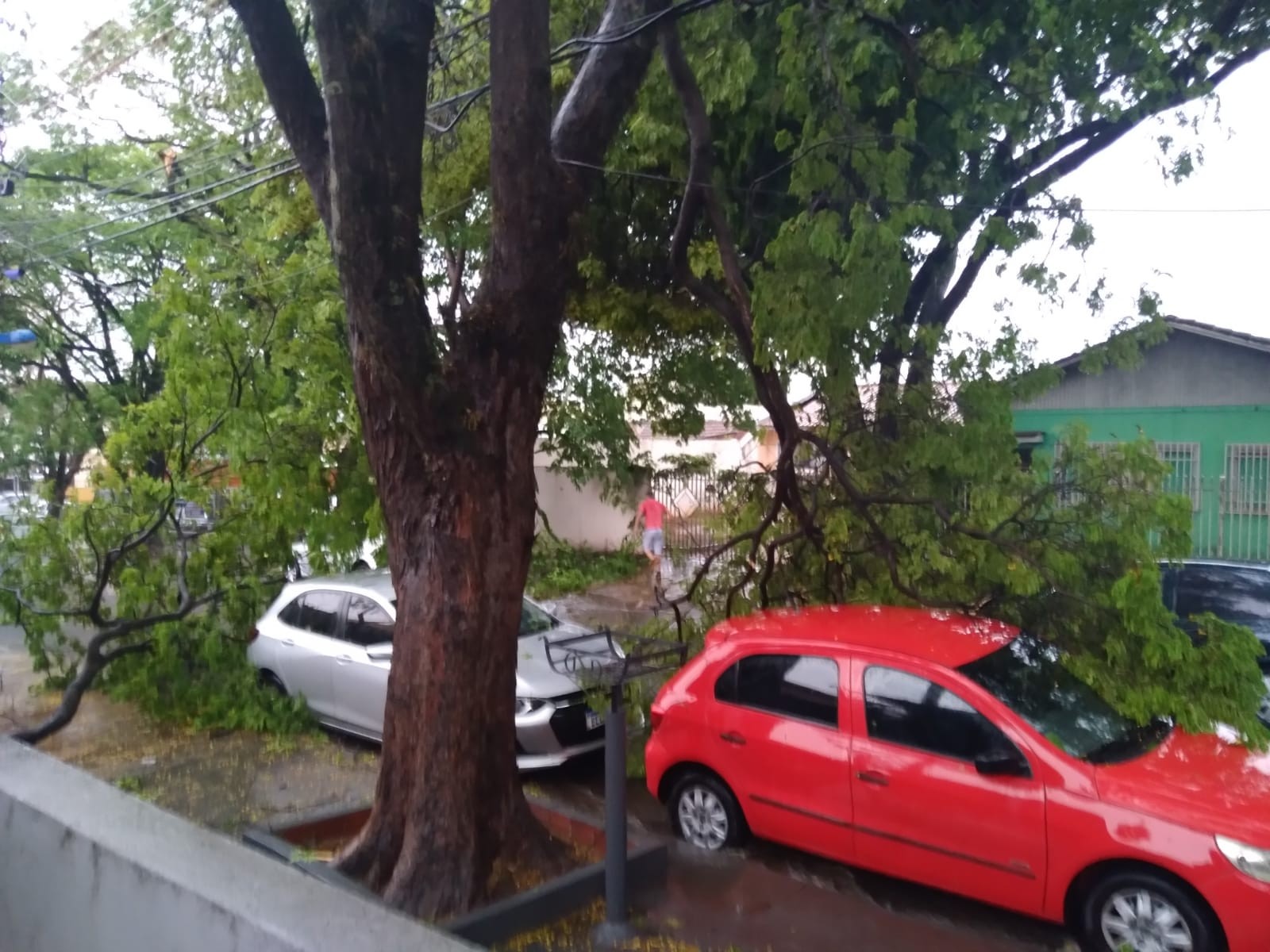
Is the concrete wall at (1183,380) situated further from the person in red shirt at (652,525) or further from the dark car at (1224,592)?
the person in red shirt at (652,525)

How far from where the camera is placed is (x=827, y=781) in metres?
5.97

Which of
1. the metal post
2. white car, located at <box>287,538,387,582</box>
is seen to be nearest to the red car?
the metal post

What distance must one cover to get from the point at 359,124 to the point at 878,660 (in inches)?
150

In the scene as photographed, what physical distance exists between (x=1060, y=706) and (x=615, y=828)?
7.96 feet

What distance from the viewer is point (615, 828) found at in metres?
5.33

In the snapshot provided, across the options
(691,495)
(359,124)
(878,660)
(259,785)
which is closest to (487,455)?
(359,124)

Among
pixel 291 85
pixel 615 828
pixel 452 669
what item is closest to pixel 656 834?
pixel 615 828

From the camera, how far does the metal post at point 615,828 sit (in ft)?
17.4

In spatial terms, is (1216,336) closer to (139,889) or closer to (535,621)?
(535,621)

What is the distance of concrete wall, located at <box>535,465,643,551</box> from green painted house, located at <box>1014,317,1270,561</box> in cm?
822

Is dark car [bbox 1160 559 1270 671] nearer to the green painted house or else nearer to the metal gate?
the green painted house

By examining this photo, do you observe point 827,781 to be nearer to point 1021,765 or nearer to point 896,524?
point 1021,765

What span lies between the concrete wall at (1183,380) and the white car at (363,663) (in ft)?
30.0

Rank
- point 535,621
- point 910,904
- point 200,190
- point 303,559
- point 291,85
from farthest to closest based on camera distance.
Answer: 1. point 303,559
2. point 535,621
3. point 200,190
4. point 910,904
5. point 291,85
